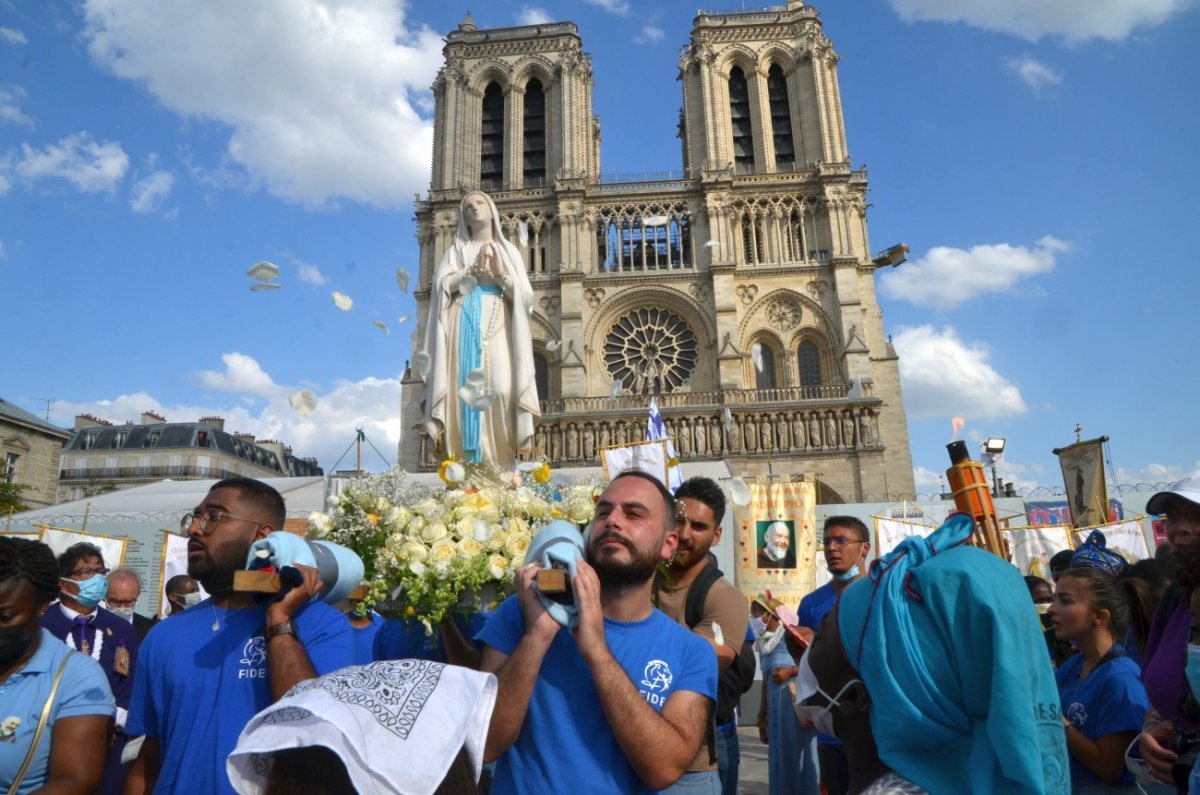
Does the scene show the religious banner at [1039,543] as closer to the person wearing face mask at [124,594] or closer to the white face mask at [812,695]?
the white face mask at [812,695]

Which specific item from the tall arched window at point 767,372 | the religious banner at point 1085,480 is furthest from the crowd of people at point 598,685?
the tall arched window at point 767,372

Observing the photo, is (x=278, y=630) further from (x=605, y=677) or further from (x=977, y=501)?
(x=977, y=501)

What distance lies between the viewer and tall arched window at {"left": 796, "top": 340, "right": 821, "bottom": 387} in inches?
1161

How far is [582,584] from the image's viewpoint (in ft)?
5.74

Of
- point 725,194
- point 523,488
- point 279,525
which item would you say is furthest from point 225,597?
point 725,194

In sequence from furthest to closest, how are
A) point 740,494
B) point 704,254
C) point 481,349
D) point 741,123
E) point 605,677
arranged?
point 741,123 → point 704,254 → point 740,494 → point 481,349 → point 605,677

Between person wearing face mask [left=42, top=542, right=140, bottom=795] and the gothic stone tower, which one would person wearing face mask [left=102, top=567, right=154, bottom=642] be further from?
the gothic stone tower

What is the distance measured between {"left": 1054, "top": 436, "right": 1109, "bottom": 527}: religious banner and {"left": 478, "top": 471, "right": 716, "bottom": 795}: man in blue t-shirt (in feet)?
36.3

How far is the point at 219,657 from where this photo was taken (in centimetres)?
206

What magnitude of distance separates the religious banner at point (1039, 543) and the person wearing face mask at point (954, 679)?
10.1 metres

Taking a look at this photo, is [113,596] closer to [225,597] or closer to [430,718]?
[225,597]

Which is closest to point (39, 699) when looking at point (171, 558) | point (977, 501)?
point (977, 501)

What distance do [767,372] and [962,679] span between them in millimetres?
28975

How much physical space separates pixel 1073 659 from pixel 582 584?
2.55m
